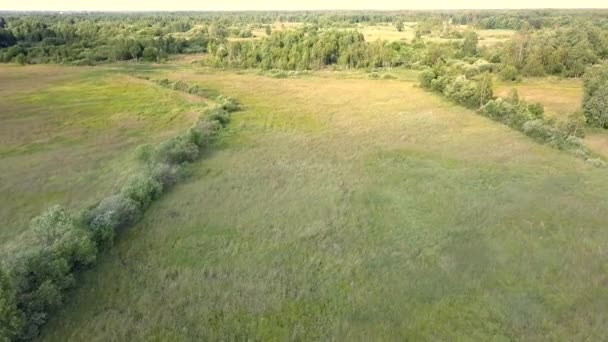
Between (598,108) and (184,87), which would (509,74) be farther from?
(184,87)

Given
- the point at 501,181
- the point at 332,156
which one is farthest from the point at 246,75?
the point at 501,181

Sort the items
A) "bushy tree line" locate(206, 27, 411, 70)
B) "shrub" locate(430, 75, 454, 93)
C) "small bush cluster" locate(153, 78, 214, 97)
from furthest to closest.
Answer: "bushy tree line" locate(206, 27, 411, 70)
"small bush cluster" locate(153, 78, 214, 97)
"shrub" locate(430, 75, 454, 93)

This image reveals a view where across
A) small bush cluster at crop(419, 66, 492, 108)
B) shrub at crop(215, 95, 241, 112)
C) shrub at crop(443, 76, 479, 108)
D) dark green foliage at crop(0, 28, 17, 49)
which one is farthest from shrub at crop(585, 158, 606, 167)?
dark green foliage at crop(0, 28, 17, 49)

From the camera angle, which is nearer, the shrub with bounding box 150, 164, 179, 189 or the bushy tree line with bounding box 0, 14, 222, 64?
the shrub with bounding box 150, 164, 179, 189

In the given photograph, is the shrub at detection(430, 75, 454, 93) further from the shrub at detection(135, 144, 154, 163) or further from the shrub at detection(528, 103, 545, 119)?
the shrub at detection(135, 144, 154, 163)

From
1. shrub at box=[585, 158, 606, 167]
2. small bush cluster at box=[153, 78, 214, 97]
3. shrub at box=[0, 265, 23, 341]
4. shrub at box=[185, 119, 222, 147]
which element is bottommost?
shrub at box=[585, 158, 606, 167]

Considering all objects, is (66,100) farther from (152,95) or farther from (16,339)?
(16,339)
